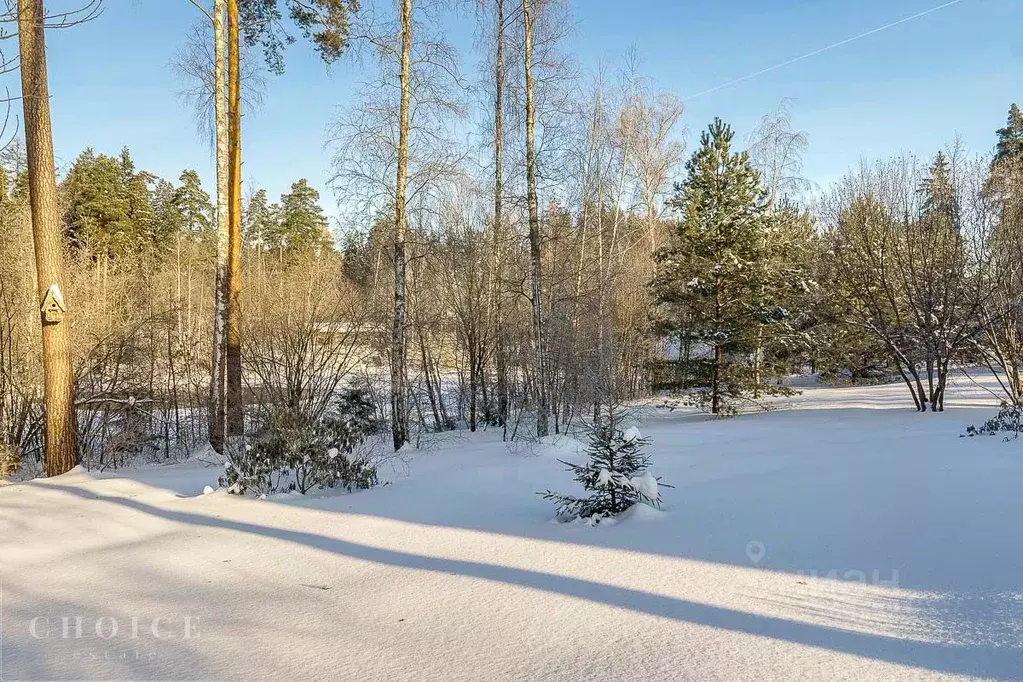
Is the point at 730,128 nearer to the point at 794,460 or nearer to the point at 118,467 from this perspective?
the point at 794,460

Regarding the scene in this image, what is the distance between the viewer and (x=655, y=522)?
14.1ft

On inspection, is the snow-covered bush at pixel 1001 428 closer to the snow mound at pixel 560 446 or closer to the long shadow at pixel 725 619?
the snow mound at pixel 560 446

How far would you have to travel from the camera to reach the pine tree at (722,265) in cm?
1431

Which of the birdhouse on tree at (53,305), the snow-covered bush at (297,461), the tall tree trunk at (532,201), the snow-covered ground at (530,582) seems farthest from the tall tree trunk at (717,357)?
the birdhouse on tree at (53,305)

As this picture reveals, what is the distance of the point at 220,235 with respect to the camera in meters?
9.67

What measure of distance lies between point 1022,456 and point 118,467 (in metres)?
10.8

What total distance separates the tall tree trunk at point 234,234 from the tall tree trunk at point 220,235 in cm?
12

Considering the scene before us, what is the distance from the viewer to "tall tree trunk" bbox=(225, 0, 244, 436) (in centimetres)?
989

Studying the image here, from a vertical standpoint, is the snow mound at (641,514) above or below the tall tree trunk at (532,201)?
below

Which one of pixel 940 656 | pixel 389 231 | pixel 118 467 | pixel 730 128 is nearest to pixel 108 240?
pixel 389 231

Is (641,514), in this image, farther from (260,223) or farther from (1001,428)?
(260,223)

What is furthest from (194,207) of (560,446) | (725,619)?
(725,619)

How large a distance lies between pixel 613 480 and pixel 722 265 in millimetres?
11014

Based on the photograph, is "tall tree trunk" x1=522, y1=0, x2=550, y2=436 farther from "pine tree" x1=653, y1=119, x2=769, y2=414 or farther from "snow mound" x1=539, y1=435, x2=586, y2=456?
"pine tree" x1=653, y1=119, x2=769, y2=414
